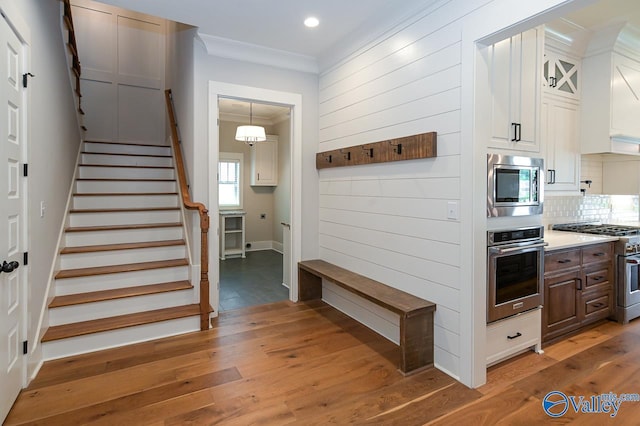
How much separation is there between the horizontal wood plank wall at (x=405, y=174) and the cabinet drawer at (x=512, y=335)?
12.4 inches

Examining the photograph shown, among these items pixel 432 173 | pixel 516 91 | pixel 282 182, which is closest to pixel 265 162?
pixel 282 182

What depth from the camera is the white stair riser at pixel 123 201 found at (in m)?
4.02

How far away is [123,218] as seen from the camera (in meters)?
4.00

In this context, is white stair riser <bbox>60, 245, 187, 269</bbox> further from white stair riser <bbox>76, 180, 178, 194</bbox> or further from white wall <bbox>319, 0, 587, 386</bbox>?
white wall <bbox>319, 0, 587, 386</bbox>

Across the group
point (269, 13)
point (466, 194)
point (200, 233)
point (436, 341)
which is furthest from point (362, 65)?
point (436, 341)

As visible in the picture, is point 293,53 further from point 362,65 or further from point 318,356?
point 318,356

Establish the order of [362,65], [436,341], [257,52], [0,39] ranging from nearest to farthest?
1. [0,39]
2. [436,341]
3. [362,65]
4. [257,52]

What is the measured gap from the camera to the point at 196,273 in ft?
11.4

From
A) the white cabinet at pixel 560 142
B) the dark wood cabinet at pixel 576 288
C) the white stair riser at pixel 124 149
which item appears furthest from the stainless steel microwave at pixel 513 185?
the white stair riser at pixel 124 149

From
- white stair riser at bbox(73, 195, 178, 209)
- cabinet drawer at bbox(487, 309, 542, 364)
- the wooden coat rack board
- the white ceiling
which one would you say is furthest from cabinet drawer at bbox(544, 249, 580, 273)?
white stair riser at bbox(73, 195, 178, 209)

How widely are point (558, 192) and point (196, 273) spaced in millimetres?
3735

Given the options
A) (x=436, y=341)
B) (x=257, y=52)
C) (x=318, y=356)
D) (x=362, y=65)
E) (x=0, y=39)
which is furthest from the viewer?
(x=257, y=52)

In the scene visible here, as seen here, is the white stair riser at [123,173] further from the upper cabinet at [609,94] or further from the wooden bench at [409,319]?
the upper cabinet at [609,94]

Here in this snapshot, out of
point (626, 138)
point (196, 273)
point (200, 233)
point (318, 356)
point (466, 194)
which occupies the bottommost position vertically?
point (318, 356)
